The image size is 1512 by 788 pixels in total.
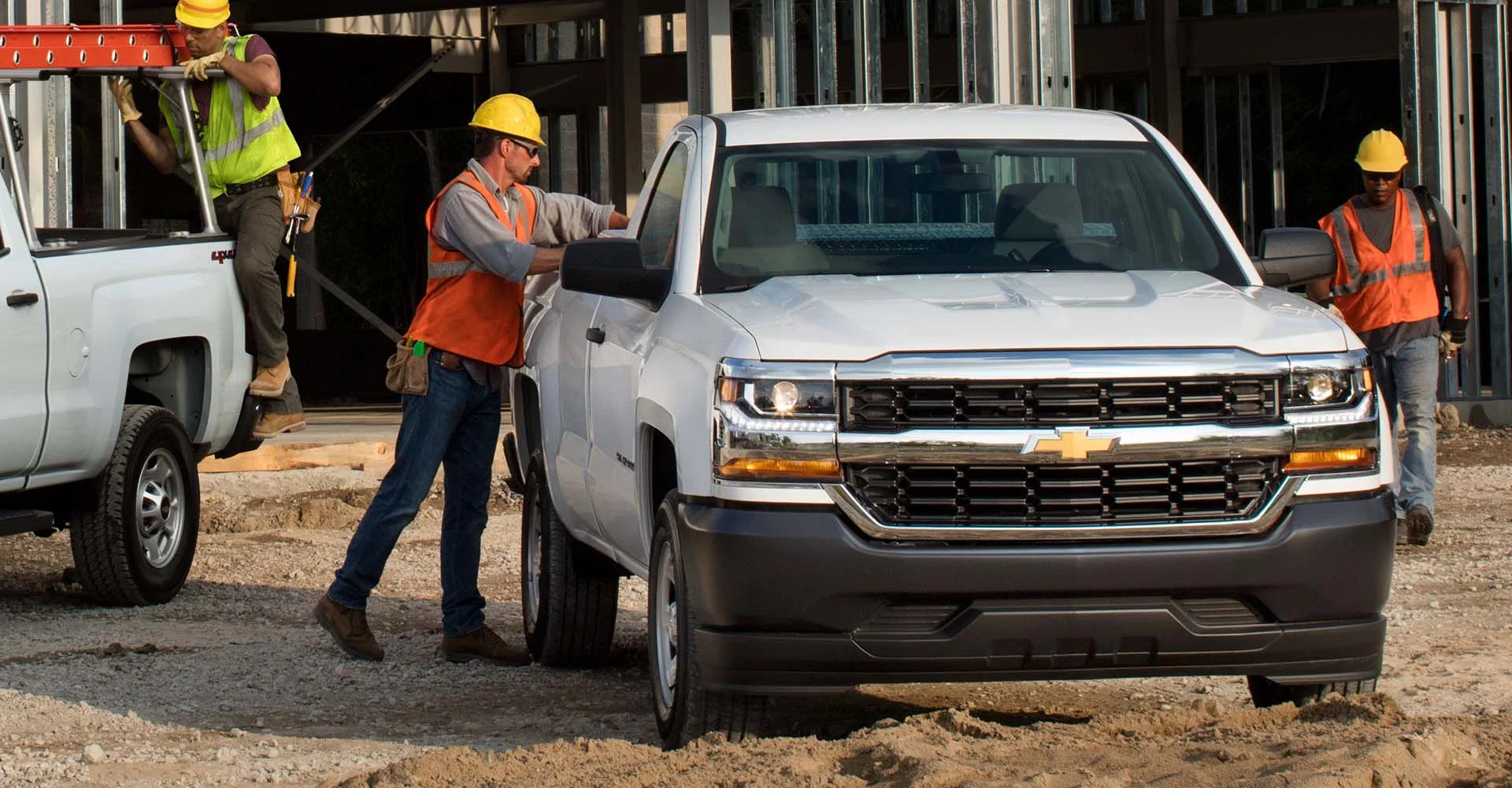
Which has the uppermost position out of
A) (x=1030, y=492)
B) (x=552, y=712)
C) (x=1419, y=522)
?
(x=1030, y=492)

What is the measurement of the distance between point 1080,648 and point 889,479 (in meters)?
0.62

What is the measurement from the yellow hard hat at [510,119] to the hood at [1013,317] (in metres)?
2.32

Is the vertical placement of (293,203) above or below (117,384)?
above

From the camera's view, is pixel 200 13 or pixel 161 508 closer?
pixel 161 508

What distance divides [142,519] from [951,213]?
469 centimetres

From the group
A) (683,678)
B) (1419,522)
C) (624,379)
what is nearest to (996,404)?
(683,678)

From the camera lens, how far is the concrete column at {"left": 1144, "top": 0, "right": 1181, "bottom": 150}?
90.9ft

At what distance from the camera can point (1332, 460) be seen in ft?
18.4

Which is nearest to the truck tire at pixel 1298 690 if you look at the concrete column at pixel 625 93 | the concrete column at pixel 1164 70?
the concrete column at pixel 1164 70

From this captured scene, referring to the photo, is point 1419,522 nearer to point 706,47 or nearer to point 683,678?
point 683,678

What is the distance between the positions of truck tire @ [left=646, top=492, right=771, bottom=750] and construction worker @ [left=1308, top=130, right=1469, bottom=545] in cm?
608

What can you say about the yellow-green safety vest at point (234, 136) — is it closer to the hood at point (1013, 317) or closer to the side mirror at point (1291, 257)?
the hood at point (1013, 317)

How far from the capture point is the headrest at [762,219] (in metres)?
6.59

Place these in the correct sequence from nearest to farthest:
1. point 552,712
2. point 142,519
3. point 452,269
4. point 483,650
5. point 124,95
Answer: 1. point 552,712
2. point 452,269
3. point 483,650
4. point 142,519
5. point 124,95
